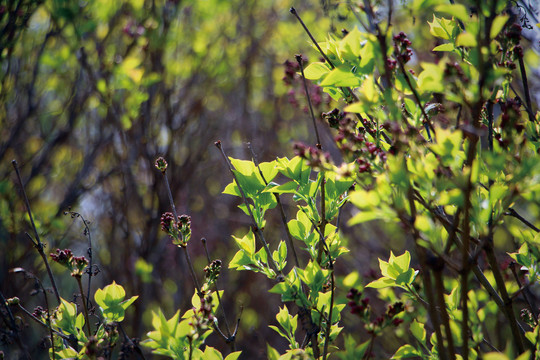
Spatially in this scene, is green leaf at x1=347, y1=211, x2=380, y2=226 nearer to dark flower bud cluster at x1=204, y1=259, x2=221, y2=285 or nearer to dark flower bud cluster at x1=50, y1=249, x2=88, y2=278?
dark flower bud cluster at x1=204, y1=259, x2=221, y2=285

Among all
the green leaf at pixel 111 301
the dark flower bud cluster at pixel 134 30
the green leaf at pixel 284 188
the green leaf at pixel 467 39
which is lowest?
the green leaf at pixel 111 301

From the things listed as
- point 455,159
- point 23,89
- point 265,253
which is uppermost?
point 455,159

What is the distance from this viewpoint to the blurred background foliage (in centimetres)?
334

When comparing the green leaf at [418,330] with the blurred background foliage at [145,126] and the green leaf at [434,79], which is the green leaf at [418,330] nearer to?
the green leaf at [434,79]

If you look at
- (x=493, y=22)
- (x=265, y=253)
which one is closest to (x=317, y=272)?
(x=265, y=253)

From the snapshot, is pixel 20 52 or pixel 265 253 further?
pixel 20 52

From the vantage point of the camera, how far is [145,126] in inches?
142

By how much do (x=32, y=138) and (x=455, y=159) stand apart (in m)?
4.48

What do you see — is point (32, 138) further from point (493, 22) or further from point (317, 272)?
point (493, 22)

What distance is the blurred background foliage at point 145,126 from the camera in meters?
3.34

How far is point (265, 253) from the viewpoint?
4.25ft

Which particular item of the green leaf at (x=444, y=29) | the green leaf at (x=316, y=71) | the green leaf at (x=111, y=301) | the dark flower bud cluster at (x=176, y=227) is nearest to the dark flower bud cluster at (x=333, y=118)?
the green leaf at (x=316, y=71)

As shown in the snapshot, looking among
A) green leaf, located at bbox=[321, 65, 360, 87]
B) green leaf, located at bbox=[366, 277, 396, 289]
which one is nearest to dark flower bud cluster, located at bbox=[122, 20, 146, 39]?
green leaf, located at bbox=[321, 65, 360, 87]

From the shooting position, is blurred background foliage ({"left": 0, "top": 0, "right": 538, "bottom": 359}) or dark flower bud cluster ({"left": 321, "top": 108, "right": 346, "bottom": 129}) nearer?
dark flower bud cluster ({"left": 321, "top": 108, "right": 346, "bottom": 129})
